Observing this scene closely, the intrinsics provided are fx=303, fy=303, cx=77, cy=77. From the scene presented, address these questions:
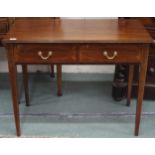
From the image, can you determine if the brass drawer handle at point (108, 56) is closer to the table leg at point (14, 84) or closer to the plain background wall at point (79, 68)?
the table leg at point (14, 84)

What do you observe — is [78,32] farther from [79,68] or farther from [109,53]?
[79,68]

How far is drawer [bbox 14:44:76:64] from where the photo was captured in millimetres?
1524

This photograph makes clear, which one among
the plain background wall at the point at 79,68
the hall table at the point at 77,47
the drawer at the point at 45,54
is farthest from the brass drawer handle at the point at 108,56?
the plain background wall at the point at 79,68

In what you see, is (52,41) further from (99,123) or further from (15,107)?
(99,123)

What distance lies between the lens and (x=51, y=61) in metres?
1.56

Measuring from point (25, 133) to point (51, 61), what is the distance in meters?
0.54

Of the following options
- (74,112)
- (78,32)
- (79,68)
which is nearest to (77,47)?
(78,32)

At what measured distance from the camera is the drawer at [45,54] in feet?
5.00

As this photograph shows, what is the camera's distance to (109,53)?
1.54 m

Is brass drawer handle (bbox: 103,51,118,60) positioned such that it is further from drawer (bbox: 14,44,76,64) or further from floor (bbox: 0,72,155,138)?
floor (bbox: 0,72,155,138)

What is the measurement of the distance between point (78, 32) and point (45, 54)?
0.71 feet

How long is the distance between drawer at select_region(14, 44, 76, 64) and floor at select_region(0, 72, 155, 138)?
1.67 feet

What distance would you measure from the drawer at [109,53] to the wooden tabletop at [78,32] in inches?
1.6
